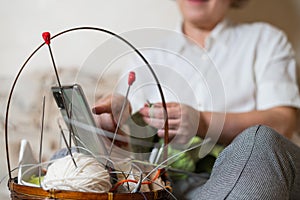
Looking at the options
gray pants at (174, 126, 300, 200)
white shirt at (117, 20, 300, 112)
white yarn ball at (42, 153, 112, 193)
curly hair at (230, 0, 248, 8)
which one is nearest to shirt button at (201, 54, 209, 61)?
white shirt at (117, 20, 300, 112)

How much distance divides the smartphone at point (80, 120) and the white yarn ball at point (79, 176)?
0.07 m

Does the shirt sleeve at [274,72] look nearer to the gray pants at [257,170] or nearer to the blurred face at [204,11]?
the blurred face at [204,11]

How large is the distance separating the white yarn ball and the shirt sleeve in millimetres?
665

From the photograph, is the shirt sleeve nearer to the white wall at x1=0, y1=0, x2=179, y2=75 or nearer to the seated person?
the seated person

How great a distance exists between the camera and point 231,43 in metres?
1.37

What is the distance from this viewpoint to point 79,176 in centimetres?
69

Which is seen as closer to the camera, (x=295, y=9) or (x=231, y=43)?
(x=231, y=43)

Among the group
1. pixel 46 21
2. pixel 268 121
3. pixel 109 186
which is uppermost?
pixel 46 21

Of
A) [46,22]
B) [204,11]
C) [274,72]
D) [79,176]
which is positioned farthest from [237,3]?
[79,176]

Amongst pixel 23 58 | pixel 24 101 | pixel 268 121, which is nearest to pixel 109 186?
pixel 268 121

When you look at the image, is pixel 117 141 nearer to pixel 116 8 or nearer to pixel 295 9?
pixel 116 8

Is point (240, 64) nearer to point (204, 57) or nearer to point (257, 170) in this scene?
point (204, 57)

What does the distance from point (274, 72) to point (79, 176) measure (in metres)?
0.76

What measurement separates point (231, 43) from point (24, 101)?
0.67m
